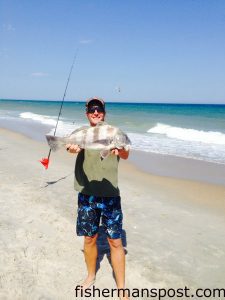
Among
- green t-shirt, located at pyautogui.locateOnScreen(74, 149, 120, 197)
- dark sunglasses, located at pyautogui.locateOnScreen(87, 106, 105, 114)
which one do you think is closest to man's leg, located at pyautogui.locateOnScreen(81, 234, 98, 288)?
green t-shirt, located at pyautogui.locateOnScreen(74, 149, 120, 197)

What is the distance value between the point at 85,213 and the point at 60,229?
2.12m

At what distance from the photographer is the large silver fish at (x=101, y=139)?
390cm

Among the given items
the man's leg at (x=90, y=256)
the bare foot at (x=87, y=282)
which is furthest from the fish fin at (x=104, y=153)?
the bare foot at (x=87, y=282)

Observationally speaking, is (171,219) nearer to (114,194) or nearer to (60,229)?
(60,229)

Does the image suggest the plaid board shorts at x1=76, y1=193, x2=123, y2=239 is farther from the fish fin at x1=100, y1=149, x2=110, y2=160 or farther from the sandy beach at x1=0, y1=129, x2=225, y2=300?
the sandy beach at x1=0, y1=129, x2=225, y2=300

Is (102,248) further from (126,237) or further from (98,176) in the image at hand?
(98,176)

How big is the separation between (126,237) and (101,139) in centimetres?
272

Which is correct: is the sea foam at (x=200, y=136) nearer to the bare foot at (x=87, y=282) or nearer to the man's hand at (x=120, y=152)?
the bare foot at (x=87, y=282)

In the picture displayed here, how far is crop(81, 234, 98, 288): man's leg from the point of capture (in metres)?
4.34

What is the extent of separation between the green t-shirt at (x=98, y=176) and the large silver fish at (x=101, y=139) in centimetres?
25

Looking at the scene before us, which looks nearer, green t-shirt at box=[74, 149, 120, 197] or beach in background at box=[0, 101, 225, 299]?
green t-shirt at box=[74, 149, 120, 197]

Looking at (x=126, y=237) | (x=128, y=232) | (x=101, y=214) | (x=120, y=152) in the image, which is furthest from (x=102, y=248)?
(x=120, y=152)

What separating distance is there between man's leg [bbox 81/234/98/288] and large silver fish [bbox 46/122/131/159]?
118 cm

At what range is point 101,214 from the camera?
169 inches
